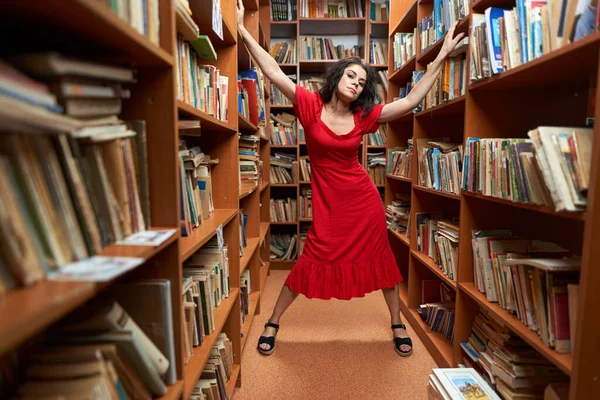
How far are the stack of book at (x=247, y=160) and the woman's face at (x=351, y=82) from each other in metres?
0.66

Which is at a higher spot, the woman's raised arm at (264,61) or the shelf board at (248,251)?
the woman's raised arm at (264,61)

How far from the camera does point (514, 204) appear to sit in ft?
4.14

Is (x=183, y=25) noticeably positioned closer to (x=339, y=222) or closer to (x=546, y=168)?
(x=546, y=168)

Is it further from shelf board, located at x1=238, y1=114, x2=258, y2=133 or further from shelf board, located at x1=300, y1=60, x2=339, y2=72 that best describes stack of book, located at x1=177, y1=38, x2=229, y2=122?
shelf board, located at x1=300, y1=60, x2=339, y2=72

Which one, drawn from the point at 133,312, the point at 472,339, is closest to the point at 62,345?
the point at 133,312

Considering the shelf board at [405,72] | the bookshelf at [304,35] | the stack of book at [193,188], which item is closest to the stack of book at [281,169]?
the bookshelf at [304,35]

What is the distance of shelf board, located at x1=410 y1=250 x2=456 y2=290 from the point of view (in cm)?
185

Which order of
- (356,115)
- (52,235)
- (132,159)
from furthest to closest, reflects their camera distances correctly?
(356,115), (132,159), (52,235)

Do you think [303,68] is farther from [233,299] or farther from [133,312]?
[133,312]

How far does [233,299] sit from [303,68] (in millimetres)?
2773

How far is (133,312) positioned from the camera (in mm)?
856

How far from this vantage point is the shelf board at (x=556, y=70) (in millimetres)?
983

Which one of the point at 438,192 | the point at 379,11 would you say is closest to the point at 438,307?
the point at 438,192

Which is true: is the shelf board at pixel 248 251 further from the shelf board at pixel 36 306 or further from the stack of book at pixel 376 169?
the stack of book at pixel 376 169
